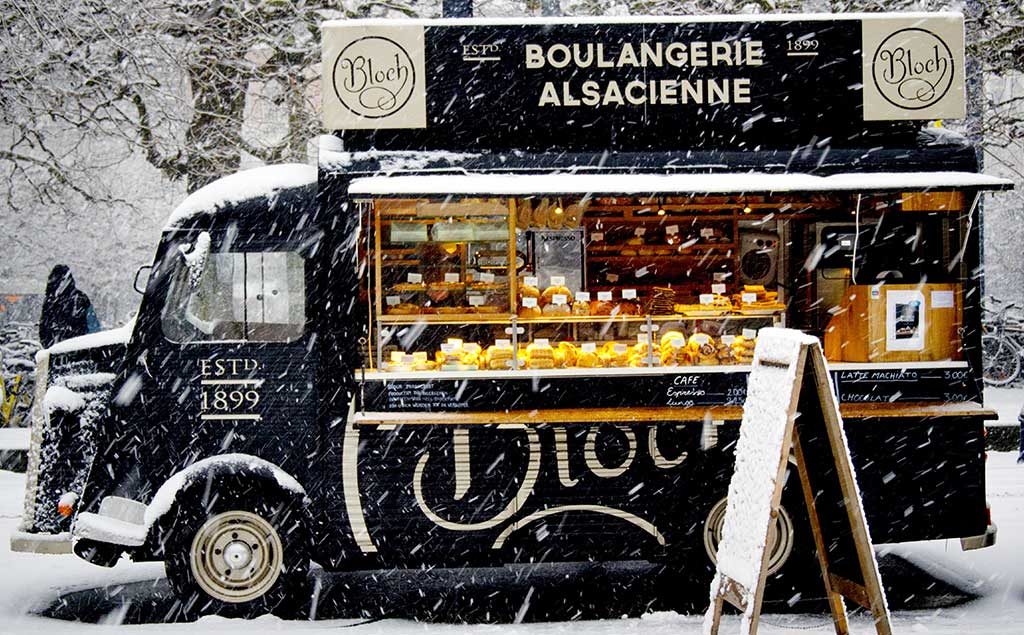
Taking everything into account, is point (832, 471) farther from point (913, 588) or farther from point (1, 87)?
point (1, 87)

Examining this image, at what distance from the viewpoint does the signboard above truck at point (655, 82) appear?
6.99 m

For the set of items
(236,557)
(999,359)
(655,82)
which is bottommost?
(236,557)

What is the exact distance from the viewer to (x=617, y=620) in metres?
6.73

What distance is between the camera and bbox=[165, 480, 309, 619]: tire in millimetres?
6660

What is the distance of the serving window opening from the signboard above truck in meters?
0.56

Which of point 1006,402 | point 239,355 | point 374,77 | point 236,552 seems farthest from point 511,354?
point 1006,402

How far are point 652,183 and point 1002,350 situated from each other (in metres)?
14.3

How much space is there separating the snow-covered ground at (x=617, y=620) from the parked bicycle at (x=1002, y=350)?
9.80 meters

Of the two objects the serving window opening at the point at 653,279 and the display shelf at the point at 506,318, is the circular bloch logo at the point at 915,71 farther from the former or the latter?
the display shelf at the point at 506,318

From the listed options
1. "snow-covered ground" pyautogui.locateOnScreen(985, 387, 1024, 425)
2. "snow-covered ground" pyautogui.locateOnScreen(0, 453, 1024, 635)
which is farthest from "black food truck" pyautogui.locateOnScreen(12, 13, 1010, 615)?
"snow-covered ground" pyautogui.locateOnScreen(985, 387, 1024, 425)

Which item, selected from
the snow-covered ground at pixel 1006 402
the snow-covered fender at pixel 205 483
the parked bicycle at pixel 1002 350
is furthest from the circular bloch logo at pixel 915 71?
the parked bicycle at pixel 1002 350

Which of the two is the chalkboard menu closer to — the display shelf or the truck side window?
the display shelf

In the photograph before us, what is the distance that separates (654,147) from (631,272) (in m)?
2.82

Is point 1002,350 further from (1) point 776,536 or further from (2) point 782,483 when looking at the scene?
(2) point 782,483
